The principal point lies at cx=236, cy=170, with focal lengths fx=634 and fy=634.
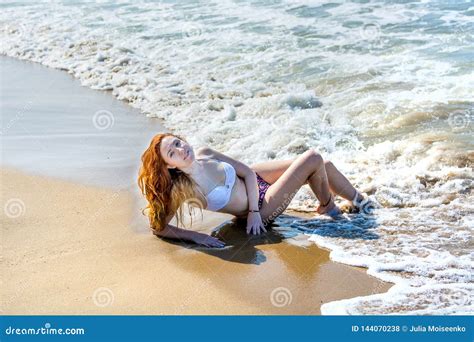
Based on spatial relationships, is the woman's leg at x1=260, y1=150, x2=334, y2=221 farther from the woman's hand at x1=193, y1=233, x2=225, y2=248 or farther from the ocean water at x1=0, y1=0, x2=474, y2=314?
the woman's hand at x1=193, y1=233, x2=225, y2=248

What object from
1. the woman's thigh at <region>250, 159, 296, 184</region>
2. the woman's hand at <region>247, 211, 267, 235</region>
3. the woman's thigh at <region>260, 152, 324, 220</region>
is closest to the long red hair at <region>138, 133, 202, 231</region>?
the woman's hand at <region>247, 211, 267, 235</region>

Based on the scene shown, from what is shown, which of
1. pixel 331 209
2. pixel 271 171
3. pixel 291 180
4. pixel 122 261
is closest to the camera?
pixel 122 261

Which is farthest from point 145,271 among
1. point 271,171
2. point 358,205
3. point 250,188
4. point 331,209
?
point 358,205

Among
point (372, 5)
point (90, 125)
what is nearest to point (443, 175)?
point (90, 125)

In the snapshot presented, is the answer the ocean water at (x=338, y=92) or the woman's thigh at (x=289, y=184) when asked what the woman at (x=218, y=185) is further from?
the ocean water at (x=338, y=92)

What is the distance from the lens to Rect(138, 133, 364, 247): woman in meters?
5.02

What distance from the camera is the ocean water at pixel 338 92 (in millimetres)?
4891

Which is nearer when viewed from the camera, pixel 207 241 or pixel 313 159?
pixel 207 241

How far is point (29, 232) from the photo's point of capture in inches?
207

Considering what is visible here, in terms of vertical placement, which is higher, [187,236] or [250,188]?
[250,188]

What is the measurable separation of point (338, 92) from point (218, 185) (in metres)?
4.17

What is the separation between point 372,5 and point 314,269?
10.3 metres

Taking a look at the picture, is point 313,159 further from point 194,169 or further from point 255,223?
point 194,169

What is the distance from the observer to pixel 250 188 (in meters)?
5.31
